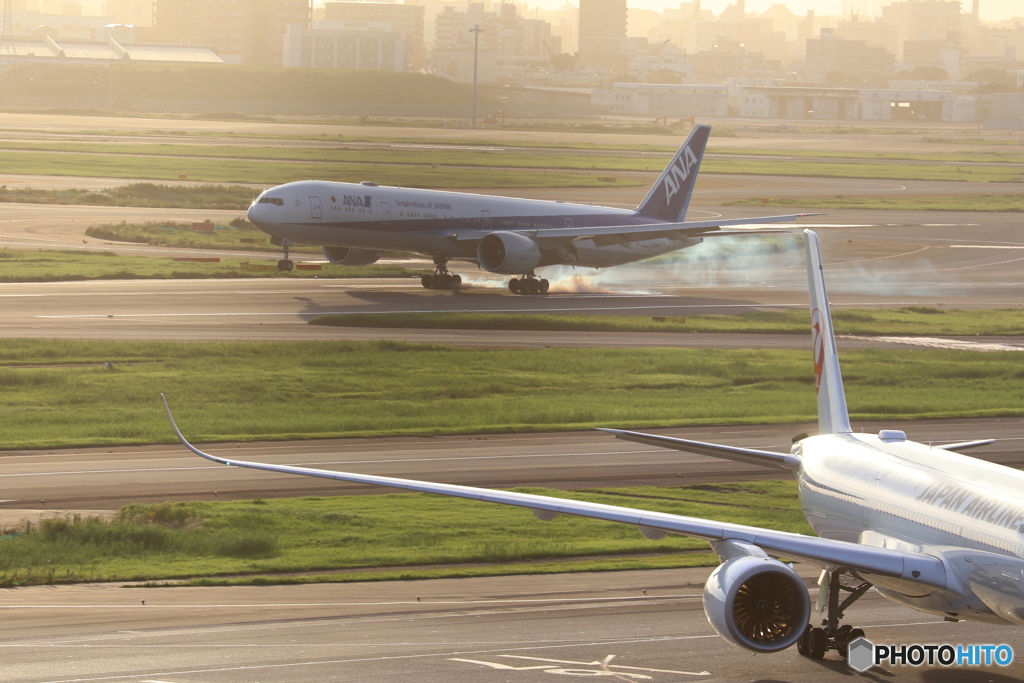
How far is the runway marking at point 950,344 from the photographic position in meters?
64.4

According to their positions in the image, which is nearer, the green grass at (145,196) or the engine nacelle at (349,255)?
A: the engine nacelle at (349,255)

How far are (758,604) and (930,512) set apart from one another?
4.35 m

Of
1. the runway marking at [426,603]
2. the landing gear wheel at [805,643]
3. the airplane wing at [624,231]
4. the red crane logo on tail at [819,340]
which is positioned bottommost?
the runway marking at [426,603]

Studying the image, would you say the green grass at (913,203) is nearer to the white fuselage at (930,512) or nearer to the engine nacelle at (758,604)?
the white fuselage at (930,512)

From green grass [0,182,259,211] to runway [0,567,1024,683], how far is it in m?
92.9

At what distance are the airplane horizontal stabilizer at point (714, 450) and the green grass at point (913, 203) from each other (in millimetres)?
107670

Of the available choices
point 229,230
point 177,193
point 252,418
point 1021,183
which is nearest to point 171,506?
point 252,418

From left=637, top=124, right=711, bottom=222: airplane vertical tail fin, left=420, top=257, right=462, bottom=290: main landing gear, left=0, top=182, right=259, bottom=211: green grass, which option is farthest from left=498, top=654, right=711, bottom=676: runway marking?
left=0, top=182, right=259, bottom=211: green grass

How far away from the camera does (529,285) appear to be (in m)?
77.8

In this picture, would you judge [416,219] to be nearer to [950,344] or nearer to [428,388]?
[428,388]

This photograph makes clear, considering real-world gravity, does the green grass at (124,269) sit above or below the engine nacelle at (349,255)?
below

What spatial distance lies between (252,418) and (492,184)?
302 feet

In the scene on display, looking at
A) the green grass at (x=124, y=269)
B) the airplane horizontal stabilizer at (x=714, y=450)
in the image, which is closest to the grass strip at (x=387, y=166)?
the green grass at (x=124, y=269)

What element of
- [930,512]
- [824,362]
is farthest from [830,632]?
Result: [824,362]
